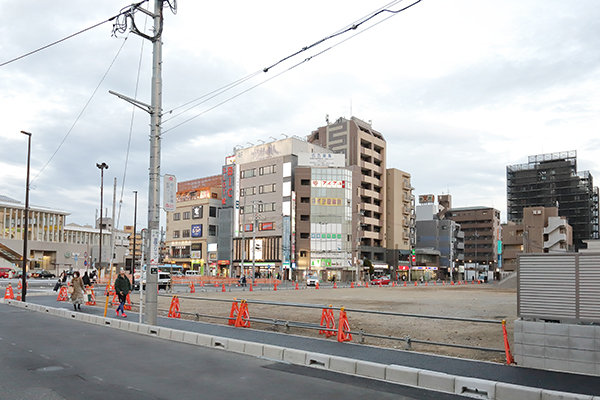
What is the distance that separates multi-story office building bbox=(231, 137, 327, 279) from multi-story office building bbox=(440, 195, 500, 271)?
62.2m

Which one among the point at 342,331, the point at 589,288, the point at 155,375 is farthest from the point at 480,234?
the point at 155,375

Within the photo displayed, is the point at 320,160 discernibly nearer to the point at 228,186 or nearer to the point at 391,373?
the point at 228,186

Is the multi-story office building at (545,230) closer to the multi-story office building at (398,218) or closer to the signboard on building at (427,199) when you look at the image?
the multi-story office building at (398,218)

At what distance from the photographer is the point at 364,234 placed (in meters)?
100

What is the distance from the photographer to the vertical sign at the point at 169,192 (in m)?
17.5

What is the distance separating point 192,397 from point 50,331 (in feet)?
32.7

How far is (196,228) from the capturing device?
111375mm

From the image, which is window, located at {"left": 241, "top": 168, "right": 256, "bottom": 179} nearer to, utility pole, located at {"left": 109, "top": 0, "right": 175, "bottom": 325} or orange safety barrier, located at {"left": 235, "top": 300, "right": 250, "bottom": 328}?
utility pole, located at {"left": 109, "top": 0, "right": 175, "bottom": 325}

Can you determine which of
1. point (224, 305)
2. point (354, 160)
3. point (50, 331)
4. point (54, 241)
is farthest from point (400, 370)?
point (54, 241)

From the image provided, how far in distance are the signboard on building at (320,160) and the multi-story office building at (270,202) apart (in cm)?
168

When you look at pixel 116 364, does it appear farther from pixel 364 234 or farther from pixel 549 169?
pixel 549 169

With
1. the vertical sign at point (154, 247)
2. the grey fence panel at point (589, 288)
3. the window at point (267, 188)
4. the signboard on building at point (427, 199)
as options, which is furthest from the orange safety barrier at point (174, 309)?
the signboard on building at point (427, 199)

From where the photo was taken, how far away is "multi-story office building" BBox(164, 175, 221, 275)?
358 ft

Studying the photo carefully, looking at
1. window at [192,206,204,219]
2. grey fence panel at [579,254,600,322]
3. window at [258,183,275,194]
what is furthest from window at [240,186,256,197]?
grey fence panel at [579,254,600,322]
